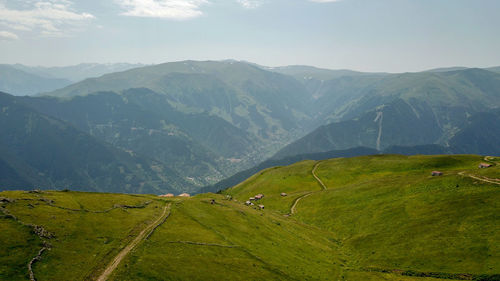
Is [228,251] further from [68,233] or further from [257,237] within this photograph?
[68,233]

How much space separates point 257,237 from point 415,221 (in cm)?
3957

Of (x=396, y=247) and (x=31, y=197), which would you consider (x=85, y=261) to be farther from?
(x=396, y=247)

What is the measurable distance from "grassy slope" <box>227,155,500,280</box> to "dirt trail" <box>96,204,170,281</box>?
135 feet

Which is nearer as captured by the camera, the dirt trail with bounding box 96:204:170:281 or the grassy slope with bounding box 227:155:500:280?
the dirt trail with bounding box 96:204:170:281

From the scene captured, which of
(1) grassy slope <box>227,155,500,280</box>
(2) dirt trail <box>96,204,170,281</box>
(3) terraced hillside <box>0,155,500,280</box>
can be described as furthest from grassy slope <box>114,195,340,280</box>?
(1) grassy slope <box>227,155,500,280</box>

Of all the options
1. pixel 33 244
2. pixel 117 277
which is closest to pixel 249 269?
pixel 117 277

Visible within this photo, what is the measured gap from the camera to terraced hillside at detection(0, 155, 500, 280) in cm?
4347

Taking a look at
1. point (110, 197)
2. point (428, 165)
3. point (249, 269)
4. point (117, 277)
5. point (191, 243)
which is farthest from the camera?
point (428, 165)

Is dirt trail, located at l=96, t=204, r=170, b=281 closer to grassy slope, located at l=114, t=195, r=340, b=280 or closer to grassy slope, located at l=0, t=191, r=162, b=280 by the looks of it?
grassy slope, located at l=0, t=191, r=162, b=280

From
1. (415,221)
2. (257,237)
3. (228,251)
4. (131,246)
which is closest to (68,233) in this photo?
(131,246)

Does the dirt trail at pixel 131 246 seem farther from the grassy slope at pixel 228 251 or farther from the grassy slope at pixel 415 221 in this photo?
the grassy slope at pixel 415 221

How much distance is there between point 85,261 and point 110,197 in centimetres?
3186

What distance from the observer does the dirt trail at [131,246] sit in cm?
4053

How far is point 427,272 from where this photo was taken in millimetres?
55719
